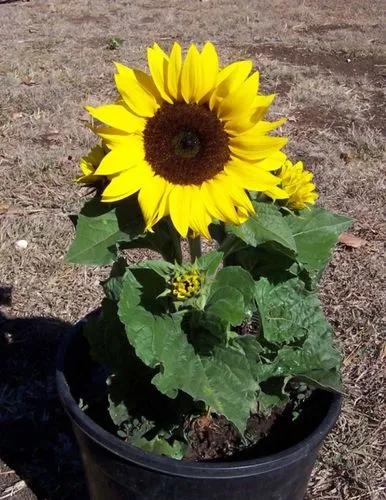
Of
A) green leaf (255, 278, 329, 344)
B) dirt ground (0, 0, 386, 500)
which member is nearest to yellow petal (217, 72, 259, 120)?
green leaf (255, 278, 329, 344)

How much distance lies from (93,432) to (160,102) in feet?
2.34

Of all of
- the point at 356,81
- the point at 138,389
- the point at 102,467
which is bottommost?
the point at 356,81

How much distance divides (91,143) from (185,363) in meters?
2.85

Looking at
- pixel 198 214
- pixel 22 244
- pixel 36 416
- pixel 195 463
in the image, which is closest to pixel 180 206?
pixel 198 214

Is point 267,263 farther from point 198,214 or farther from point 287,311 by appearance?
point 198,214

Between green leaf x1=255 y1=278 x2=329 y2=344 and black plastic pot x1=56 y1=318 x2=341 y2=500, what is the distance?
0.20 metres

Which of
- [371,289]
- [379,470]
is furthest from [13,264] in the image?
[379,470]

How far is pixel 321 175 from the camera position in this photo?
3826 millimetres

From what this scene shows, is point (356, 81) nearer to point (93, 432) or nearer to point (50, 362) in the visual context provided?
point (50, 362)

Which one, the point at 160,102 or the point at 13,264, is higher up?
the point at 160,102

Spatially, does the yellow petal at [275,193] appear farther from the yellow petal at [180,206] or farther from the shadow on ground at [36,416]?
the shadow on ground at [36,416]

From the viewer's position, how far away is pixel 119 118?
1.33m

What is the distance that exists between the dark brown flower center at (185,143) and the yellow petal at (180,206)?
0.06 ft

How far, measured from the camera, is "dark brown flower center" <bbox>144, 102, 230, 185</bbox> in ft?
4.37
